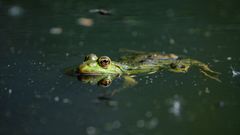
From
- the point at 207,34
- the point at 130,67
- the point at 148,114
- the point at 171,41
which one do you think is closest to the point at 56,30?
the point at 171,41

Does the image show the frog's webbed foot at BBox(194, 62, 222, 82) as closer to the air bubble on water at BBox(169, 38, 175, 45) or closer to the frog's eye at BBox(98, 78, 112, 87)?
the frog's eye at BBox(98, 78, 112, 87)

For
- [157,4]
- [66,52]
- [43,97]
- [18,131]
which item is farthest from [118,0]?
[18,131]

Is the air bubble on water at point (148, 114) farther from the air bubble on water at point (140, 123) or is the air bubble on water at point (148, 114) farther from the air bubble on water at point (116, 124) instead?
the air bubble on water at point (116, 124)

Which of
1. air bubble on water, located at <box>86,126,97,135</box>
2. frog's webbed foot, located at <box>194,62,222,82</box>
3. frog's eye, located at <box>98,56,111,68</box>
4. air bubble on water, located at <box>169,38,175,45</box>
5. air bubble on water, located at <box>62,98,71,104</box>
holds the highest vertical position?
air bubble on water, located at <box>169,38,175,45</box>

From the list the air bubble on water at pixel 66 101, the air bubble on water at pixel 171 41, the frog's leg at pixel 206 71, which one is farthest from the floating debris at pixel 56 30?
the air bubble on water at pixel 66 101

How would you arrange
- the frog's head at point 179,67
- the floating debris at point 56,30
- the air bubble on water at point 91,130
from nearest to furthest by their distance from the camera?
the air bubble on water at point 91,130, the frog's head at point 179,67, the floating debris at point 56,30


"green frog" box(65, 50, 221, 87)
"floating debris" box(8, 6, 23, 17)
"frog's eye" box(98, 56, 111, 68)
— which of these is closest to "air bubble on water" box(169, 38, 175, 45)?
"green frog" box(65, 50, 221, 87)
